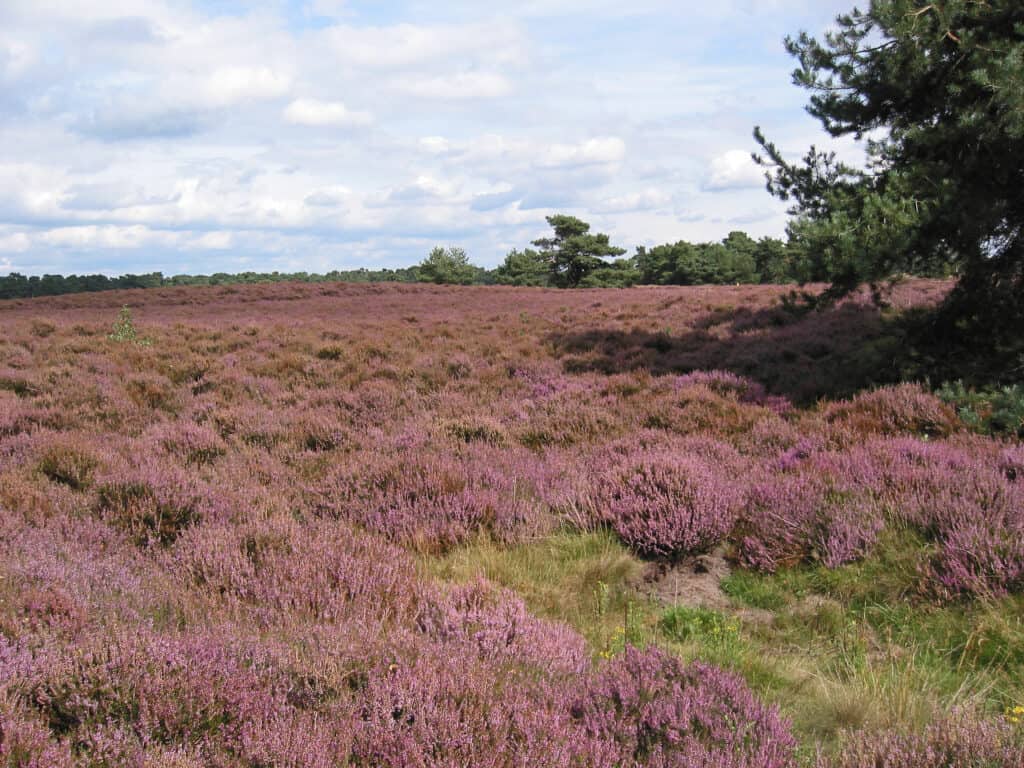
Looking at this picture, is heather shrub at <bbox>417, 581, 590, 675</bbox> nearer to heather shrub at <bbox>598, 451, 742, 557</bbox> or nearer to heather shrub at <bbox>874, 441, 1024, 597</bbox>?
heather shrub at <bbox>598, 451, 742, 557</bbox>

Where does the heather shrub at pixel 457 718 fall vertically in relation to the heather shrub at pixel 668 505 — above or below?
below

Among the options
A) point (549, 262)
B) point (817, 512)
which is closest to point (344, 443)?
point (817, 512)

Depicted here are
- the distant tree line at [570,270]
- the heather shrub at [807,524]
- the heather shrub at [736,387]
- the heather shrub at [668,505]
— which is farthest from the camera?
the distant tree line at [570,270]

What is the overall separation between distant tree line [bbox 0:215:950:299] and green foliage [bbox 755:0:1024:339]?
47.0 metres

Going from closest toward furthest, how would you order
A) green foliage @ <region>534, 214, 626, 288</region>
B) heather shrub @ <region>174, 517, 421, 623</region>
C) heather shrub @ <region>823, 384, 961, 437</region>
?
1. heather shrub @ <region>174, 517, 421, 623</region>
2. heather shrub @ <region>823, 384, 961, 437</region>
3. green foliage @ <region>534, 214, 626, 288</region>

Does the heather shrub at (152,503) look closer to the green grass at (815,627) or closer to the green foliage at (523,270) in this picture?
the green grass at (815,627)

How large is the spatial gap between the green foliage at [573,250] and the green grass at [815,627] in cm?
6040

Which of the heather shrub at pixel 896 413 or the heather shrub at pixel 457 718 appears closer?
the heather shrub at pixel 457 718

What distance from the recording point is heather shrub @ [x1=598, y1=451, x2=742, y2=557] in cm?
436

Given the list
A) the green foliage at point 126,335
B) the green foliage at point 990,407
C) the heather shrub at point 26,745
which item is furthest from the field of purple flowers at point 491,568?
the green foliage at point 126,335

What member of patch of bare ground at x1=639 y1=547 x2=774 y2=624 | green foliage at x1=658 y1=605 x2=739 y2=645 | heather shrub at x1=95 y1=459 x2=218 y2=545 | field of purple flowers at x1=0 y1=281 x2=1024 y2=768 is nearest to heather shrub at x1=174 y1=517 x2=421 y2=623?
field of purple flowers at x1=0 y1=281 x2=1024 y2=768

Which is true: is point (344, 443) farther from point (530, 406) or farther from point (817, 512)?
point (817, 512)

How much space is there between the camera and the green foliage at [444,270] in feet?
235

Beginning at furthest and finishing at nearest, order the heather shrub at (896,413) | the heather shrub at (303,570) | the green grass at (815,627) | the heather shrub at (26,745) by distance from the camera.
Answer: the heather shrub at (896,413) → the heather shrub at (303,570) → the green grass at (815,627) → the heather shrub at (26,745)
